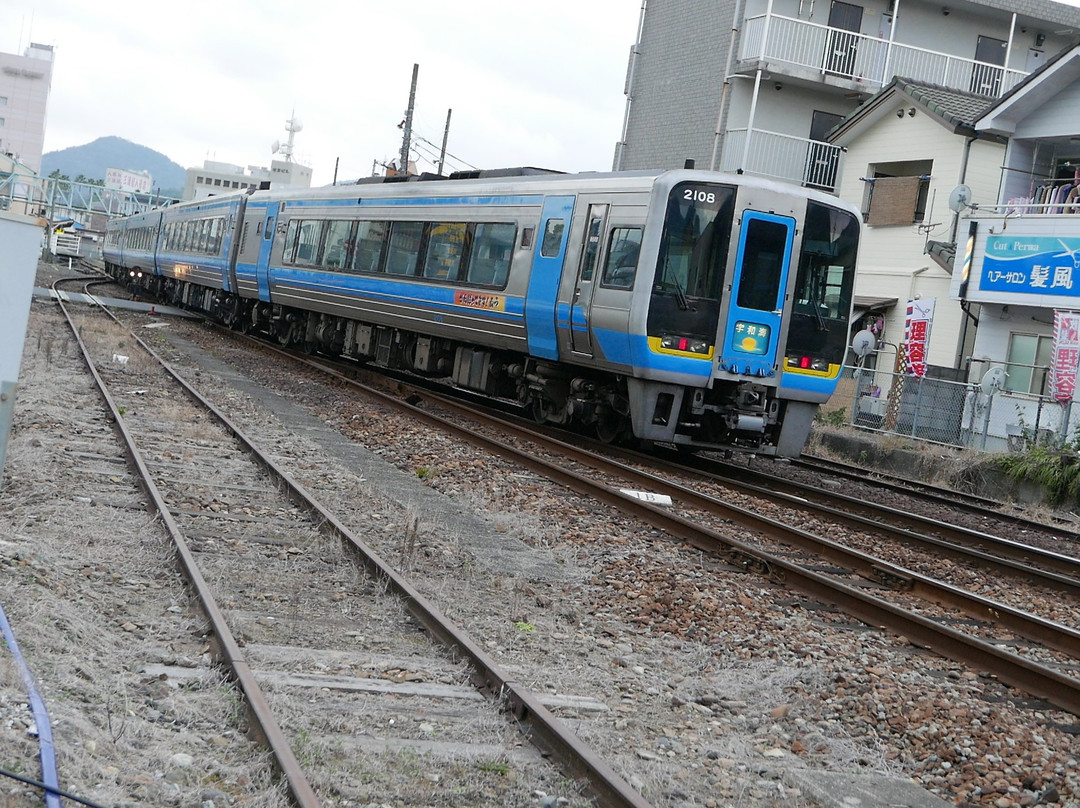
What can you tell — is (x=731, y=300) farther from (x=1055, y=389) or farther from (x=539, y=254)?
(x=1055, y=389)

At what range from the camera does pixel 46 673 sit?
4.53 m

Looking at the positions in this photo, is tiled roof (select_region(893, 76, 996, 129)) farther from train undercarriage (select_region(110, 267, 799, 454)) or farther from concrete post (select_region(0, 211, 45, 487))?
concrete post (select_region(0, 211, 45, 487))

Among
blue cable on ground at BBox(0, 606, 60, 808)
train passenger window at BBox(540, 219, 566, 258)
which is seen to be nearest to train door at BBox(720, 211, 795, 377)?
train passenger window at BBox(540, 219, 566, 258)

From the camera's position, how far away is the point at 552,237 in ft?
44.7

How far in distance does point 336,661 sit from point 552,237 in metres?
8.91

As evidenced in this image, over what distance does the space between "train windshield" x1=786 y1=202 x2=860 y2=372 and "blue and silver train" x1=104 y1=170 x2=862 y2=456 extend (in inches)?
0.6

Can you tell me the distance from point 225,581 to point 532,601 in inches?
66.0

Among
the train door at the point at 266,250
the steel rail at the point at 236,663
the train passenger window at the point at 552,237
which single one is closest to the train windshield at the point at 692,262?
the train passenger window at the point at 552,237

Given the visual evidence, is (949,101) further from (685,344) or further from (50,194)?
(50,194)

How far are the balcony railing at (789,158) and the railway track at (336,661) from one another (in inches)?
846

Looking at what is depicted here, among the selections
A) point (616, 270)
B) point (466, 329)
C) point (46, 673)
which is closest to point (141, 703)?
point (46, 673)

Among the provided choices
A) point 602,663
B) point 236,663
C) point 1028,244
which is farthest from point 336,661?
point 1028,244

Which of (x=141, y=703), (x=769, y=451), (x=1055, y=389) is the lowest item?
(x=141, y=703)

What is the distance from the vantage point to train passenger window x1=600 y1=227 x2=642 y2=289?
12172 mm
